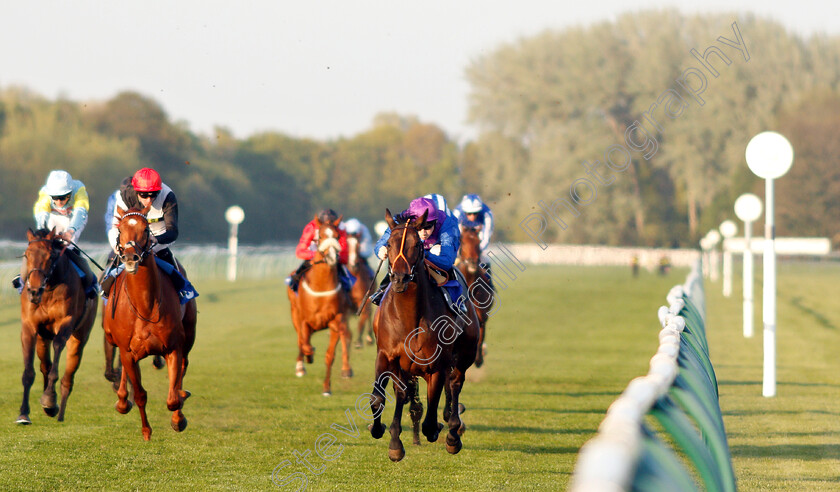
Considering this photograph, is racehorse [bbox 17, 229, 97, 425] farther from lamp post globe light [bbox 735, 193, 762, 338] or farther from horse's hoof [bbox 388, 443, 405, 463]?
lamp post globe light [bbox 735, 193, 762, 338]

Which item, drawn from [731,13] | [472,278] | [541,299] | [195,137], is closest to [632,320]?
[541,299]

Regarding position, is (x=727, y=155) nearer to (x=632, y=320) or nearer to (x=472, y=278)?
(x=632, y=320)

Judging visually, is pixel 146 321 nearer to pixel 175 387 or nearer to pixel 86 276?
pixel 175 387

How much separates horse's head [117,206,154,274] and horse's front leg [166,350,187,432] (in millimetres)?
881

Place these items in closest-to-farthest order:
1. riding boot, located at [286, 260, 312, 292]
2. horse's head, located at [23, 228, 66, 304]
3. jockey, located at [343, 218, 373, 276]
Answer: horse's head, located at [23, 228, 66, 304], riding boot, located at [286, 260, 312, 292], jockey, located at [343, 218, 373, 276]

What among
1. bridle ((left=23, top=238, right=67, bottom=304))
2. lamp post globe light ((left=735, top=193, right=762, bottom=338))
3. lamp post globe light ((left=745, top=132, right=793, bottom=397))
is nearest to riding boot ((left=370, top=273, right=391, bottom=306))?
bridle ((left=23, top=238, right=67, bottom=304))

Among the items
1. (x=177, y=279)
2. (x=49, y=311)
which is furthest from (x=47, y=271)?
(x=177, y=279)

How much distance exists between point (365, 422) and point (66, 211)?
3.13 m

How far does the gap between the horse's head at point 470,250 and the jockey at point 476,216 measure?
365 millimetres

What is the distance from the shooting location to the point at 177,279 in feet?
24.5

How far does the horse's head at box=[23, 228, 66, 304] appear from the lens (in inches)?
299

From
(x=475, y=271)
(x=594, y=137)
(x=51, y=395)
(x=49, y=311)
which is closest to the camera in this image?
(x=51, y=395)

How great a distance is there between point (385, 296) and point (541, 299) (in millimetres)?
22904

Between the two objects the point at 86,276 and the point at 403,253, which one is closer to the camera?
the point at 403,253
